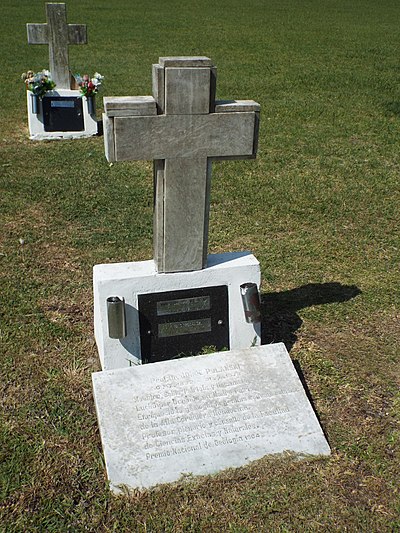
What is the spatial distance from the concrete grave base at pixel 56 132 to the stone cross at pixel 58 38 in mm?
304

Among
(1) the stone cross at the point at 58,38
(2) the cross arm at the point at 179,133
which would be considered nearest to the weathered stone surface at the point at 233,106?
(2) the cross arm at the point at 179,133

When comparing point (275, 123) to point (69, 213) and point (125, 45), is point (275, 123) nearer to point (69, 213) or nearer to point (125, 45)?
point (69, 213)

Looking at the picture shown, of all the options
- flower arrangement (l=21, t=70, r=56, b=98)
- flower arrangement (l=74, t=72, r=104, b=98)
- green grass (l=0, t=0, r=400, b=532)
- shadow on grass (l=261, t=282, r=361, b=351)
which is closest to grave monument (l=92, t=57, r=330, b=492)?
green grass (l=0, t=0, r=400, b=532)

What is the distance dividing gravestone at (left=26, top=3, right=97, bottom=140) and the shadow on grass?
596 cm

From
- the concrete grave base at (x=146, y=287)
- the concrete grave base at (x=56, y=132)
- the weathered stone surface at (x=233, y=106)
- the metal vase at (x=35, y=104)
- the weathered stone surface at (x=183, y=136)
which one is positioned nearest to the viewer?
the weathered stone surface at (x=183, y=136)

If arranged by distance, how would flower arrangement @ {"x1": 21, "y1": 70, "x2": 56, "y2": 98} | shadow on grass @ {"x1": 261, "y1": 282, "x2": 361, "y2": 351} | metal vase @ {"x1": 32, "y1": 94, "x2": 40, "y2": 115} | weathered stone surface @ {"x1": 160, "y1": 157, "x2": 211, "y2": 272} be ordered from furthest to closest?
metal vase @ {"x1": 32, "y1": 94, "x2": 40, "y2": 115} < flower arrangement @ {"x1": 21, "y1": 70, "x2": 56, "y2": 98} < shadow on grass @ {"x1": 261, "y1": 282, "x2": 361, "y2": 351} < weathered stone surface @ {"x1": 160, "y1": 157, "x2": 211, "y2": 272}

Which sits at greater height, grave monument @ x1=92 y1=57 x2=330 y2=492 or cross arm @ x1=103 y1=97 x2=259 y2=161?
cross arm @ x1=103 y1=97 x2=259 y2=161

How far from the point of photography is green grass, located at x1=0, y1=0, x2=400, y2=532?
3.46 m

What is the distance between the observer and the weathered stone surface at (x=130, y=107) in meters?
3.74

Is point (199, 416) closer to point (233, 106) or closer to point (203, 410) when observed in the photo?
point (203, 410)

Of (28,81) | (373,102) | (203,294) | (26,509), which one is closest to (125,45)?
(373,102)

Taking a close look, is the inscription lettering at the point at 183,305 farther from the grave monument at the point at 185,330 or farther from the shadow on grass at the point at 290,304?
the shadow on grass at the point at 290,304

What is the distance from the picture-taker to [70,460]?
12.2 ft

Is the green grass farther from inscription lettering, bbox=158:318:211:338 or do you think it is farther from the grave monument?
inscription lettering, bbox=158:318:211:338
